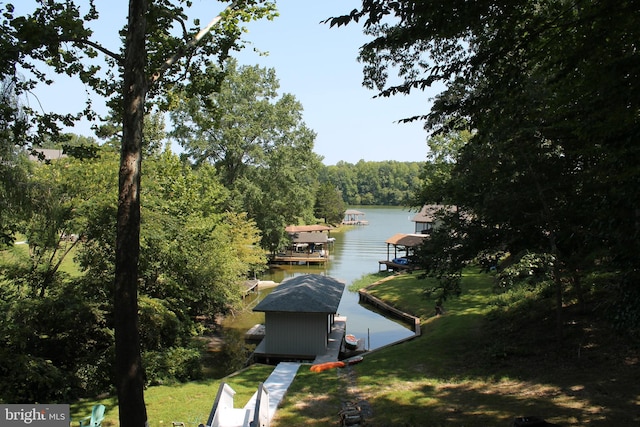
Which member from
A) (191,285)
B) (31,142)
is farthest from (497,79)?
(191,285)

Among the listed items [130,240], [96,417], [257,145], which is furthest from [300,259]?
[130,240]

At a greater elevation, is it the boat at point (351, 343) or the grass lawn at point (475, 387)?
the grass lawn at point (475, 387)

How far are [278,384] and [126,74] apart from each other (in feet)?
30.6

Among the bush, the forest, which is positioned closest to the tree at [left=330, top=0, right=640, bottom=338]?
the forest

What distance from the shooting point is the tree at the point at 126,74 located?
645 centimetres

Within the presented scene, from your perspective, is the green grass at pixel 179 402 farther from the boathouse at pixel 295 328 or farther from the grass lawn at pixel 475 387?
the boathouse at pixel 295 328

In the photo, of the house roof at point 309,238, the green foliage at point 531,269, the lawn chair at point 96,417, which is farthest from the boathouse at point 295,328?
the house roof at point 309,238

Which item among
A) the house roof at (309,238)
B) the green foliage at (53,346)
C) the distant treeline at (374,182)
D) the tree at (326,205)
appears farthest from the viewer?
the distant treeline at (374,182)

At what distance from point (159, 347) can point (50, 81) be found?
9.22 meters

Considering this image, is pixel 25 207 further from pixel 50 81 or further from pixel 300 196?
pixel 300 196

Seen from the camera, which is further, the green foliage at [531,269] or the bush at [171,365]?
the bush at [171,365]

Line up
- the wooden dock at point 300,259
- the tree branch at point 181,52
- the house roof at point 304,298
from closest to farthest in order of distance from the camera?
the tree branch at point 181,52 → the house roof at point 304,298 → the wooden dock at point 300,259

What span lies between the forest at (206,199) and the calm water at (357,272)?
6.84m

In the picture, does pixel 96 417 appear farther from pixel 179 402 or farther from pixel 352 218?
pixel 352 218
